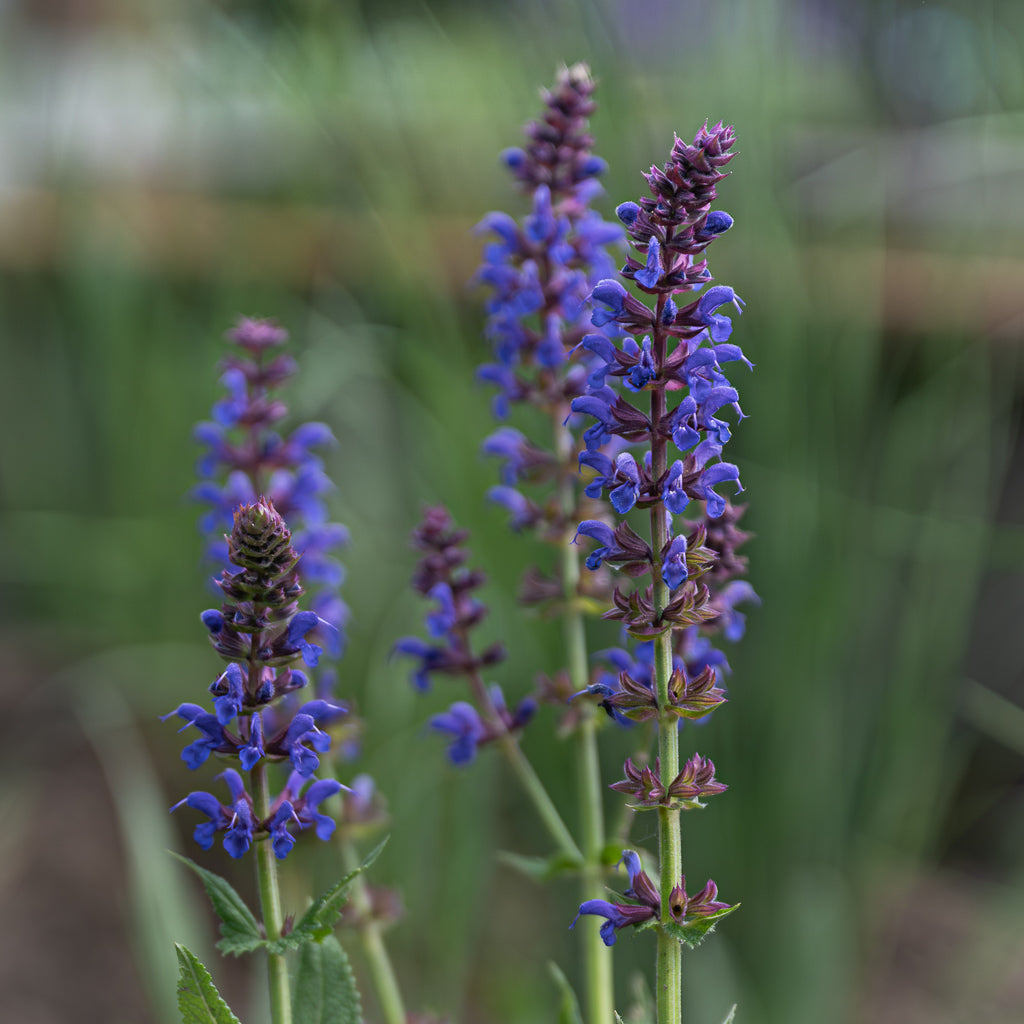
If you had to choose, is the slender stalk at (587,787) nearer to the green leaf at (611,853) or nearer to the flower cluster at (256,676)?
the green leaf at (611,853)

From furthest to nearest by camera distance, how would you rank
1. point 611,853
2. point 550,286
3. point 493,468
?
1. point 493,468
2. point 550,286
3. point 611,853

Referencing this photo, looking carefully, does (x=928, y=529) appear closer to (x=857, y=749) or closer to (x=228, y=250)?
(x=857, y=749)

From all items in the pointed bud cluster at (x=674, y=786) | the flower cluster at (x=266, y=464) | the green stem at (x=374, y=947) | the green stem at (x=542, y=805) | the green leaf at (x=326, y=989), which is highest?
the flower cluster at (x=266, y=464)

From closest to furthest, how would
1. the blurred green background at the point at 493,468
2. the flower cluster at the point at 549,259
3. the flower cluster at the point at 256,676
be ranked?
the flower cluster at the point at 256,676 < the flower cluster at the point at 549,259 < the blurred green background at the point at 493,468

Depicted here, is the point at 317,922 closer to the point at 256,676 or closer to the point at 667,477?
the point at 256,676

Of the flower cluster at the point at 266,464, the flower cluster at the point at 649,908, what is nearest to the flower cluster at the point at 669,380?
the flower cluster at the point at 649,908

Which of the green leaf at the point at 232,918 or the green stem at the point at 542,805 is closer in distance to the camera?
the green leaf at the point at 232,918

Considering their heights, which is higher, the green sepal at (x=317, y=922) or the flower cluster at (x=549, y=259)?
the flower cluster at (x=549, y=259)

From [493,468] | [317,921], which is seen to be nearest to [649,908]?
[317,921]

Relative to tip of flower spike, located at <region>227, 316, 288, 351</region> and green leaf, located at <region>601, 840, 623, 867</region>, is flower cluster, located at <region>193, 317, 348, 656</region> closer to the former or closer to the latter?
tip of flower spike, located at <region>227, 316, 288, 351</region>
